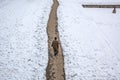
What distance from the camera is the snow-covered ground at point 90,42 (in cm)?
1202

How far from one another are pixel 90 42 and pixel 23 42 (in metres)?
5.76

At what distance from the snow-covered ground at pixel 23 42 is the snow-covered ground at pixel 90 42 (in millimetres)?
1858

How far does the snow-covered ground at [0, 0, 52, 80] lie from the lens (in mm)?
11750

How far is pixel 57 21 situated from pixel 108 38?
655 cm

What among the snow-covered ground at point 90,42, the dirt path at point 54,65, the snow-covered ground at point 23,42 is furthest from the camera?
the snow-covered ground at point 90,42

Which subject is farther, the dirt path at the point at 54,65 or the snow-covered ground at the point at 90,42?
the snow-covered ground at the point at 90,42

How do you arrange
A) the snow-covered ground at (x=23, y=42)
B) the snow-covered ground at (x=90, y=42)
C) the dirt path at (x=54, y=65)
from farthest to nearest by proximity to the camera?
the snow-covered ground at (x=90, y=42) → the snow-covered ground at (x=23, y=42) → the dirt path at (x=54, y=65)

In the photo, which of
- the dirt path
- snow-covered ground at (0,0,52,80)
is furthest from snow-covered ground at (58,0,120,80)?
snow-covered ground at (0,0,52,80)

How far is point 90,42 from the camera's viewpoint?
53.5 feet

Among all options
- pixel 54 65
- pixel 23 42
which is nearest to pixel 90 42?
pixel 54 65

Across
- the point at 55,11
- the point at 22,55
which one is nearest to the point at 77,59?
the point at 22,55

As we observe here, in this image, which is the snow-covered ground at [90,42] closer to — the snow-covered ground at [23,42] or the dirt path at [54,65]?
the dirt path at [54,65]

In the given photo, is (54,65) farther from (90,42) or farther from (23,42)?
(90,42)

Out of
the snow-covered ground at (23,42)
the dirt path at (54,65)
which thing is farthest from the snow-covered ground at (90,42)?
the snow-covered ground at (23,42)
